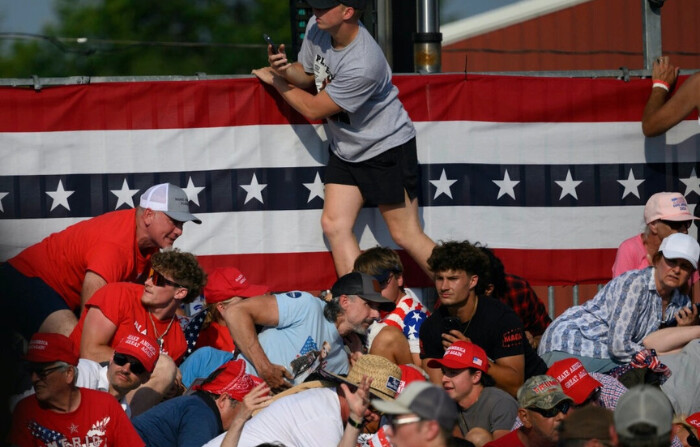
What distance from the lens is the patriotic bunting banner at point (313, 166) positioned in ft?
26.5

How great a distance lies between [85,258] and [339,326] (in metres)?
1.64

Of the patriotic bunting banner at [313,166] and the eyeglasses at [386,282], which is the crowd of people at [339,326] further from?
the patriotic bunting banner at [313,166]

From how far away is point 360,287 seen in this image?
22.7 feet

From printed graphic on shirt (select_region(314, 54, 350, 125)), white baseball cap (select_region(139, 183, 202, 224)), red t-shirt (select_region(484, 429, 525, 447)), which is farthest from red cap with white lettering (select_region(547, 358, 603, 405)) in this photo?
white baseball cap (select_region(139, 183, 202, 224))

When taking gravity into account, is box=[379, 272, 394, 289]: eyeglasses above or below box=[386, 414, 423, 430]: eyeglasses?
above

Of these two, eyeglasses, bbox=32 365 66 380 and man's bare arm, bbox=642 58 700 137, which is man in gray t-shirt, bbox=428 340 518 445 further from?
man's bare arm, bbox=642 58 700 137

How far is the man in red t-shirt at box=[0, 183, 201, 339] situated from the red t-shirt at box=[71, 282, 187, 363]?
29 centimetres

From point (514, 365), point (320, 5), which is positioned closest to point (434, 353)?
point (514, 365)

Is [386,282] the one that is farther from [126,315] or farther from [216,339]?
[126,315]

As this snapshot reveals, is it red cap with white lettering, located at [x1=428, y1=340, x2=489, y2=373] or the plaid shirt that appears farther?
the plaid shirt

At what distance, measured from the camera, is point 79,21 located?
111 ft

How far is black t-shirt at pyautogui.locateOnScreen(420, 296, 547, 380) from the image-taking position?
22.7 ft

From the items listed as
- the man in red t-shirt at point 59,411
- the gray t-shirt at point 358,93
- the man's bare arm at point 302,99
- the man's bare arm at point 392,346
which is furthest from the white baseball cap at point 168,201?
the man in red t-shirt at point 59,411

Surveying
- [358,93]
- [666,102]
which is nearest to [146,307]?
[358,93]
